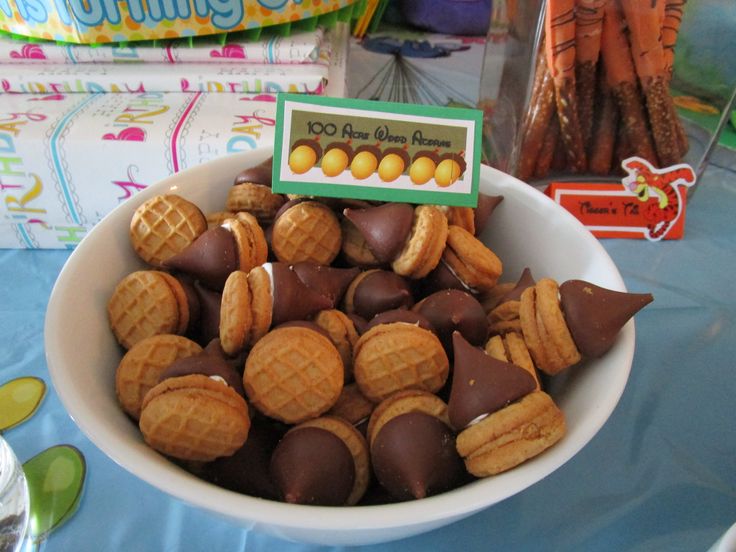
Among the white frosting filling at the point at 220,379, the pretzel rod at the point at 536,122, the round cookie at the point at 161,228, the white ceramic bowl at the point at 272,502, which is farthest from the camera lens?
the pretzel rod at the point at 536,122

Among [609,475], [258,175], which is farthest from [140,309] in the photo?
[609,475]

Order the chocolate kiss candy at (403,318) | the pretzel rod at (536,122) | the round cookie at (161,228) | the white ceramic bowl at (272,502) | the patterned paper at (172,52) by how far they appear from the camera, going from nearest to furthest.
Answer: the white ceramic bowl at (272,502), the chocolate kiss candy at (403,318), the round cookie at (161,228), the pretzel rod at (536,122), the patterned paper at (172,52)

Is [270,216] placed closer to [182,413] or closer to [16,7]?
[182,413]

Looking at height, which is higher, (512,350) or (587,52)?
(587,52)

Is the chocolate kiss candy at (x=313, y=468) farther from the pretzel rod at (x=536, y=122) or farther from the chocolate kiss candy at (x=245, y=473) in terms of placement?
the pretzel rod at (x=536, y=122)

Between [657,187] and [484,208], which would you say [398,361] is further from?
[657,187]

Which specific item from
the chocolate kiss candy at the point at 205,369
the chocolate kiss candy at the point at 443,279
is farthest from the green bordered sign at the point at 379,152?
the chocolate kiss candy at the point at 205,369

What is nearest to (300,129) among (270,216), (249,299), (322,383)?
(270,216)
